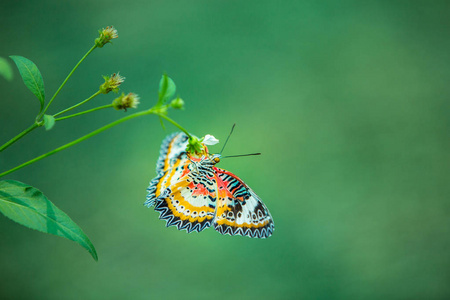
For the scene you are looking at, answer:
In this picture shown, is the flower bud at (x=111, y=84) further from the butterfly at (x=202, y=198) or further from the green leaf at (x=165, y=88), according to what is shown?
the butterfly at (x=202, y=198)

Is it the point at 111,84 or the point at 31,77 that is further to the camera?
the point at 111,84

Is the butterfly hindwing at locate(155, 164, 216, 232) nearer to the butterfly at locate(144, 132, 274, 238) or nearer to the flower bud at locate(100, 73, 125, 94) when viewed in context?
the butterfly at locate(144, 132, 274, 238)

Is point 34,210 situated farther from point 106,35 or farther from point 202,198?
point 202,198

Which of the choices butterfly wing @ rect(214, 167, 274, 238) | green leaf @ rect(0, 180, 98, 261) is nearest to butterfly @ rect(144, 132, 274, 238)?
butterfly wing @ rect(214, 167, 274, 238)

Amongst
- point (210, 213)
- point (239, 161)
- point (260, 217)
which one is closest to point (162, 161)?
point (210, 213)

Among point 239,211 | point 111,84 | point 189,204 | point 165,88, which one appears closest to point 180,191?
point 189,204

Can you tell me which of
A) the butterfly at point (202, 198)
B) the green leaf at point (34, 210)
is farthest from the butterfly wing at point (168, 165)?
the green leaf at point (34, 210)

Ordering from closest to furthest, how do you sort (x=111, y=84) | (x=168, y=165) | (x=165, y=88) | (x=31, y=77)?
1. (x=165, y=88)
2. (x=31, y=77)
3. (x=111, y=84)
4. (x=168, y=165)

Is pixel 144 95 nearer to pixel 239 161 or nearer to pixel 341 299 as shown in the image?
pixel 239 161
